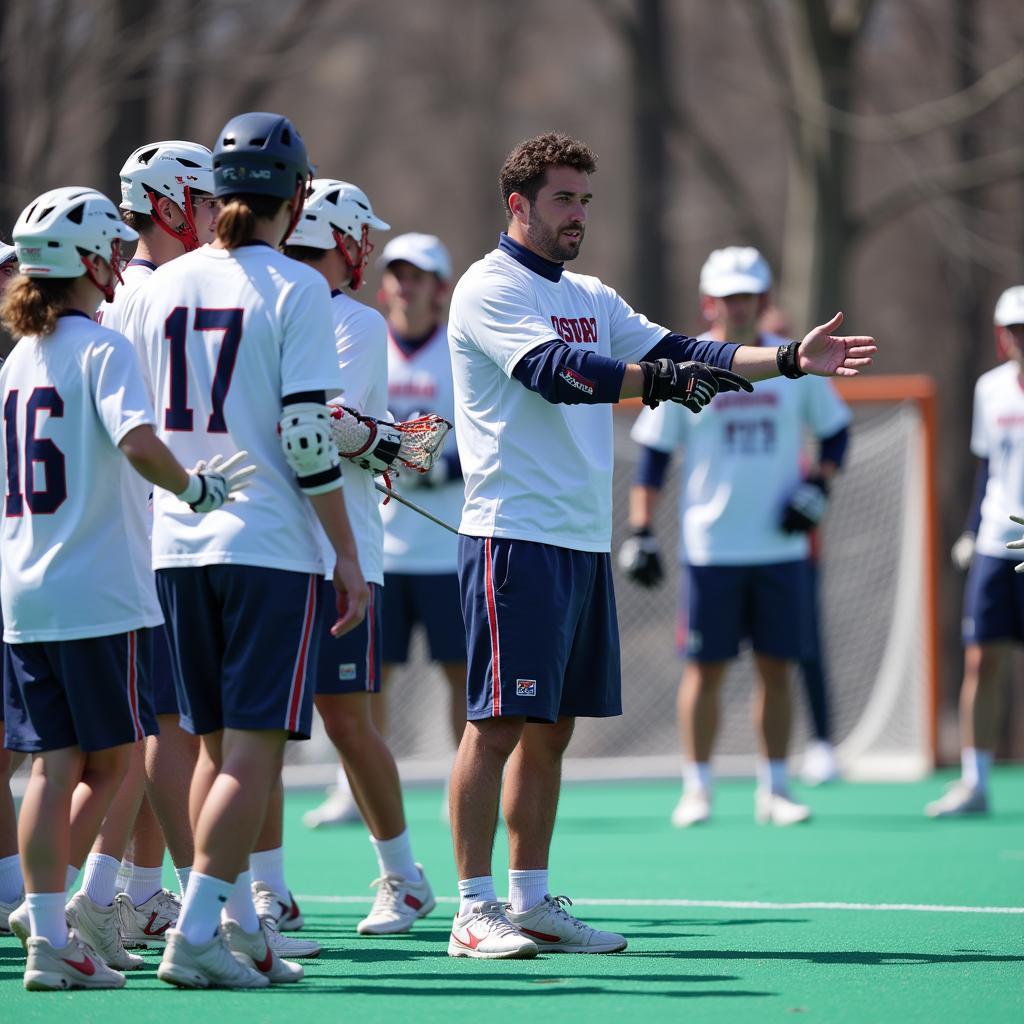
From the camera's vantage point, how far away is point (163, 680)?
231 inches

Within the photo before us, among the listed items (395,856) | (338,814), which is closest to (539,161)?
(395,856)

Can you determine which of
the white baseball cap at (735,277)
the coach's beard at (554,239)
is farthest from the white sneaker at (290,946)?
the white baseball cap at (735,277)

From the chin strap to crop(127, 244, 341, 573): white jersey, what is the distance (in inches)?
41.5

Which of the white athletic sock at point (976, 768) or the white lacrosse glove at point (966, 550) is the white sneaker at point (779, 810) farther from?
the white lacrosse glove at point (966, 550)

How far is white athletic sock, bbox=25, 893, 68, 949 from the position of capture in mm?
4836

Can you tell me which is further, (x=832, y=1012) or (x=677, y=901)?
(x=677, y=901)

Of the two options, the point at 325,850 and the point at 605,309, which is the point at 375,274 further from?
the point at 605,309

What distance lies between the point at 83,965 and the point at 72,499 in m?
1.20

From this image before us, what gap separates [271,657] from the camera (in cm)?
486

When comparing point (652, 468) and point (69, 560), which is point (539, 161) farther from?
point (652, 468)

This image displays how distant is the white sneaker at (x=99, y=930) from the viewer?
5.34 m

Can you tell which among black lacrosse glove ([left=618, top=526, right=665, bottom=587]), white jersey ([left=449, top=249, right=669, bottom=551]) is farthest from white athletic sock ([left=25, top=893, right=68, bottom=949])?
black lacrosse glove ([left=618, top=526, right=665, bottom=587])

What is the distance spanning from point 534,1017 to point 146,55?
10.8 metres

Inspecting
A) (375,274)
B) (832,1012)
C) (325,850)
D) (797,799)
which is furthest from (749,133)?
(832,1012)
